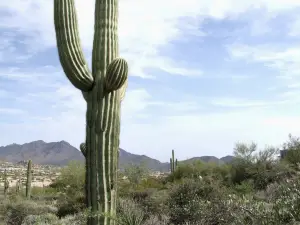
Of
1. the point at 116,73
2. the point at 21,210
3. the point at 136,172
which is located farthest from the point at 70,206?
the point at 136,172

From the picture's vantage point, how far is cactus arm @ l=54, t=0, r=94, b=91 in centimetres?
671

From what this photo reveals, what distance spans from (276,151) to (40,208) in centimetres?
1818

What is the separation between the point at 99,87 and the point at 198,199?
7401 millimetres

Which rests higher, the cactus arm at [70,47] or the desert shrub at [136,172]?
the cactus arm at [70,47]

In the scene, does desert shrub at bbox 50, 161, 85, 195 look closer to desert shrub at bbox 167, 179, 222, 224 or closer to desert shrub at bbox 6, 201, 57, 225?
desert shrub at bbox 6, 201, 57, 225

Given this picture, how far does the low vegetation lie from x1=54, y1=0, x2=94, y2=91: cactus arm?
6.81 feet

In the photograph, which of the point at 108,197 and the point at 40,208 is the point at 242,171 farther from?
the point at 108,197

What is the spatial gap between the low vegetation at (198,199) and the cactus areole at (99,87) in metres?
0.55

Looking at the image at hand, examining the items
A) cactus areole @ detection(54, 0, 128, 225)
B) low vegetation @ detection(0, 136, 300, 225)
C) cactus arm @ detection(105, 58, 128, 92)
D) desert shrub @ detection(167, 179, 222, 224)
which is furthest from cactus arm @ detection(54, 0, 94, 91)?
desert shrub @ detection(167, 179, 222, 224)

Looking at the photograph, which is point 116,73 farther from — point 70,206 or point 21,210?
point 70,206

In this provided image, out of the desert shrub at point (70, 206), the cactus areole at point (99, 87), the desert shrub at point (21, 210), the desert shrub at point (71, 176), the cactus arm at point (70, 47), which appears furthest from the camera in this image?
the desert shrub at point (71, 176)

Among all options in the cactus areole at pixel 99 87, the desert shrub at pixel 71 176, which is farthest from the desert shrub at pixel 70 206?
the desert shrub at pixel 71 176

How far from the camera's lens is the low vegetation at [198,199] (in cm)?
711

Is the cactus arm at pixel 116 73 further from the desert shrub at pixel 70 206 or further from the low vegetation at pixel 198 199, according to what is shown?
the desert shrub at pixel 70 206
